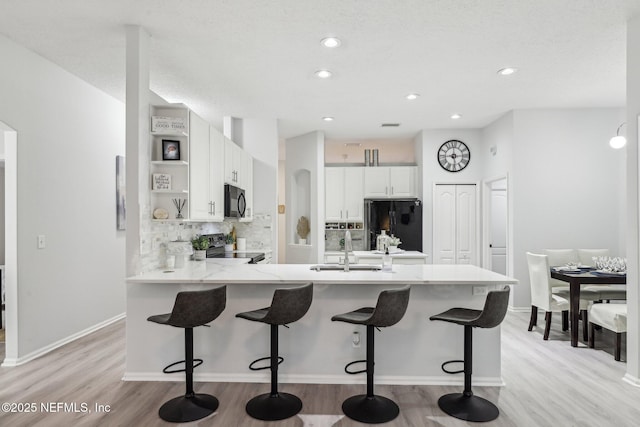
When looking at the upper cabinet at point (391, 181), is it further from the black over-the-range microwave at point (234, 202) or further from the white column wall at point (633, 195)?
the white column wall at point (633, 195)

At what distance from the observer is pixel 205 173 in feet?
13.3

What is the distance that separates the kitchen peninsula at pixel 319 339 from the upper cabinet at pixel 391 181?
161 inches

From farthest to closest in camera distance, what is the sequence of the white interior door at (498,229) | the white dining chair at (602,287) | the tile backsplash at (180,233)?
the white interior door at (498,229) < the white dining chair at (602,287) < the tile backsplash at (180,233)

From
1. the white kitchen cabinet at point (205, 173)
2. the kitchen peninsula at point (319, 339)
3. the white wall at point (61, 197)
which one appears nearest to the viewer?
the kitchen peninsula at point (319, 339)

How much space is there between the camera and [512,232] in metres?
5.61

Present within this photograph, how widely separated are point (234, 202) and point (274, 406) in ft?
9.15

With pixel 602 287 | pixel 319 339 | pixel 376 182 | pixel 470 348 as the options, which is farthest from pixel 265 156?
pixel 602 287

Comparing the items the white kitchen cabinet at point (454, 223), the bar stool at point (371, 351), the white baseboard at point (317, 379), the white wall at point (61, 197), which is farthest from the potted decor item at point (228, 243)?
the white kitchen cabinet at point (454, 223)

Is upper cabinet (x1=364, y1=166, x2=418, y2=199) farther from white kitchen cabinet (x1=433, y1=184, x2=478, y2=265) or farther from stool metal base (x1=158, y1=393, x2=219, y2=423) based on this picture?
stool metal base (x1=158, y1=393, x2=219, y2=423)

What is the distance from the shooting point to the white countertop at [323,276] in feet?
9.84

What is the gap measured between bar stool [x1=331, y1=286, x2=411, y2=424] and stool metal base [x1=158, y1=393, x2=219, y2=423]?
885mm

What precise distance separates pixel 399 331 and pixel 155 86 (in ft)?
11.8

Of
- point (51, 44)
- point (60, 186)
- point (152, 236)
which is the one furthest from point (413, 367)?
point (51, 44)

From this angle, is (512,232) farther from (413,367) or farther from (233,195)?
(233,195)
